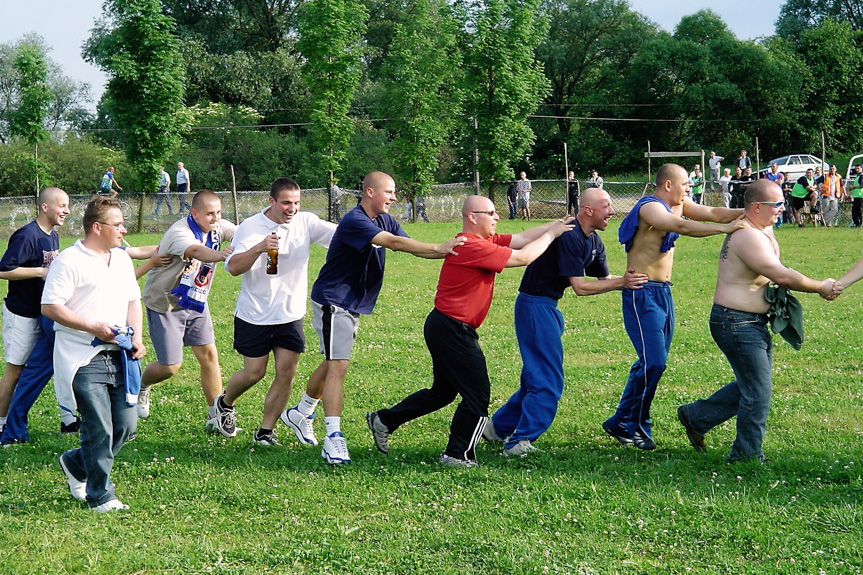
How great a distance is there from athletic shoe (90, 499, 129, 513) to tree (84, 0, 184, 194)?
97.2 feet

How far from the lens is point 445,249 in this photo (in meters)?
6.09

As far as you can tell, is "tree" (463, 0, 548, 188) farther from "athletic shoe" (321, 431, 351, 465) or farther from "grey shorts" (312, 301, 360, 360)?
"athletic shoe" (321, 431, 351, 465)

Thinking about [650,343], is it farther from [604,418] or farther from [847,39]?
[847,39]

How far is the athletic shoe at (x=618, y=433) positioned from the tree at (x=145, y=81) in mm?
29596

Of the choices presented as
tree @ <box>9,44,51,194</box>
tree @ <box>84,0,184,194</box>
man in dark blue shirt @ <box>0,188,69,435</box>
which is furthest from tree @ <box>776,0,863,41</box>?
man in dark blue shirt @ <box>0,188,69,435</box>

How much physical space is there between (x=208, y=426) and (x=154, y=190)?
2837 cm

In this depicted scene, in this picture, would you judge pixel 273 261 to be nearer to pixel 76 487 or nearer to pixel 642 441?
pixel 76 487

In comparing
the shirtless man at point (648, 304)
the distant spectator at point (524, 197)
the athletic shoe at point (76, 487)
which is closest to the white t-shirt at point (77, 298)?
the athletic shoe at point (76, 487)

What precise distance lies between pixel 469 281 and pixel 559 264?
76 centimetres

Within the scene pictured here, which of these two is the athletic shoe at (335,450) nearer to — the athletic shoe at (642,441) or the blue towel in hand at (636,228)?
the athletic shoe at (642,441)

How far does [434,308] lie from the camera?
260 inches

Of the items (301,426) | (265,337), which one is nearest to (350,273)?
(265,337)

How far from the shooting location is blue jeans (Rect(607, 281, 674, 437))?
672cm

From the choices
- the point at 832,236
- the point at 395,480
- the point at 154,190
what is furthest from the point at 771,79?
the point at 395,480
